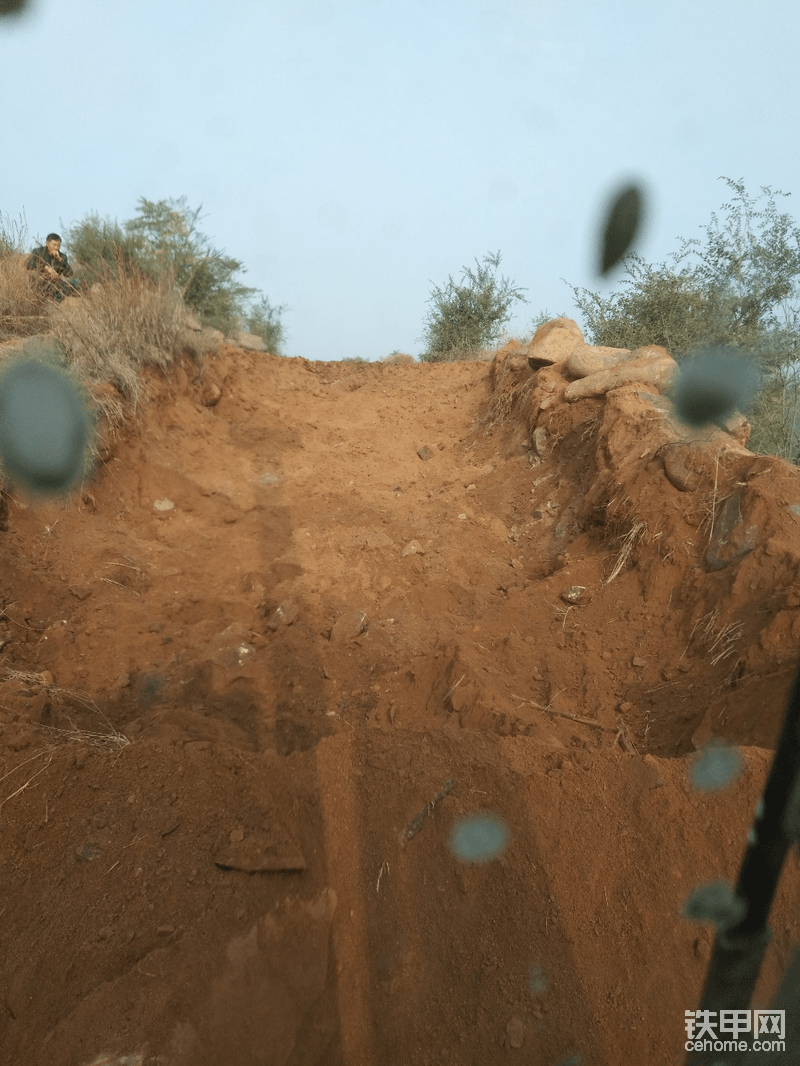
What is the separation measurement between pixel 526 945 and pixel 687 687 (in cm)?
159

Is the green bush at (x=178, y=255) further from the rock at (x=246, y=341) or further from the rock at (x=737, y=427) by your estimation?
the rock at (x=737, y=427)

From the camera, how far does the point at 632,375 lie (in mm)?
5184

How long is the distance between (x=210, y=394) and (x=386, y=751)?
5763 millimetres

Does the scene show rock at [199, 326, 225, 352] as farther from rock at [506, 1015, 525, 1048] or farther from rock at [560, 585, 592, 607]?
rock at [506, 1015, 525, 1048]

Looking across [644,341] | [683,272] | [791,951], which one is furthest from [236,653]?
[683,272]

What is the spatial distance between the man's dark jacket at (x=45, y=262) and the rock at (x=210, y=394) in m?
1.88

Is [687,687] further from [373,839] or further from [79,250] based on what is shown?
[79,250]

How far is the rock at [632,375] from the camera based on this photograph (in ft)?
16.7

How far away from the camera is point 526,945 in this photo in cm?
176

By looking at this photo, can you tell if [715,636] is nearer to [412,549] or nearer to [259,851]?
[259,851]

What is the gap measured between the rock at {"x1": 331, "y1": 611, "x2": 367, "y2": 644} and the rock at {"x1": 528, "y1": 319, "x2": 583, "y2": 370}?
4.04 meters

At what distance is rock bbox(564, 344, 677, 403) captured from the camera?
509 centimetres

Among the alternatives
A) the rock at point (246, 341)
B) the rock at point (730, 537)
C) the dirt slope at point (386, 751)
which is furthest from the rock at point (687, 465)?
the rock at point (246, 341)

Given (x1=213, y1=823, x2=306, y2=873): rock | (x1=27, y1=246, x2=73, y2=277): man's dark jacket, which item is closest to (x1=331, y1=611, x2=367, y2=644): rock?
(x1=213, y1=823, x2=306, y2=873): rock
